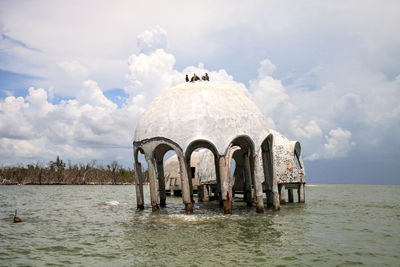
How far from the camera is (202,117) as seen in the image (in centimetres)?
1580

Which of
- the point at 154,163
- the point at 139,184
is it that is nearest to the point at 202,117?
the point at 154,163

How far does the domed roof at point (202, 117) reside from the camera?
15727 millimetres

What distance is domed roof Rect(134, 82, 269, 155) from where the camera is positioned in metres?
15.7

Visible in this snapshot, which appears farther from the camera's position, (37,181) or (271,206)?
(37,181)

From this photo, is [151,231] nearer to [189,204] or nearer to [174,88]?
[189,204]

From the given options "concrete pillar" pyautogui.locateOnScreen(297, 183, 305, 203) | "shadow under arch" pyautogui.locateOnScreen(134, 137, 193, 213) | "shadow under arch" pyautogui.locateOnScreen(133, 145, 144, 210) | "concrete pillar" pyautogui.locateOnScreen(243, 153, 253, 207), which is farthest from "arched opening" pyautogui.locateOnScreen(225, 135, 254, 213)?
"shadow under arch" pyautogui.locateOnScreen(133, 145, 144, 210)

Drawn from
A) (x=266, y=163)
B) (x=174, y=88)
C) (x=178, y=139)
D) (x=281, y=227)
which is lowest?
(x=281, y=227)

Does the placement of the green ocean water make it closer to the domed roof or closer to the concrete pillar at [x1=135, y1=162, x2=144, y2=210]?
the concrete pillar at [x1=135, y1=162, x2=144, y2=210]

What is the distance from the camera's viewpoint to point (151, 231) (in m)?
12.1

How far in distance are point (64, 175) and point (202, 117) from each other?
187ft

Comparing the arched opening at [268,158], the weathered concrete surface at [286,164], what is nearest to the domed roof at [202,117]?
the arched opening at [268,158]

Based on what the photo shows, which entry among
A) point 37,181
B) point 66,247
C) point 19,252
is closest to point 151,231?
point 66,247

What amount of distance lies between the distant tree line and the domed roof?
50.5m

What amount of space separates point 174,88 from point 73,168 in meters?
56.0
